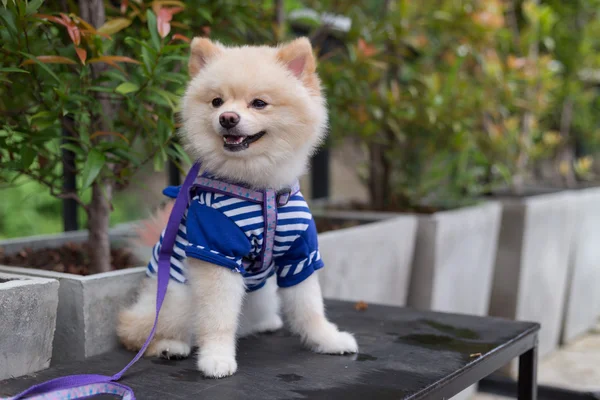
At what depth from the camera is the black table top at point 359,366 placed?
43.2 inches

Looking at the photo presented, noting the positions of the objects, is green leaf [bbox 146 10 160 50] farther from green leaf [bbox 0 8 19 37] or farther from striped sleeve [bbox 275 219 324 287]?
striped sleeve [bbox 275 219 324 287]

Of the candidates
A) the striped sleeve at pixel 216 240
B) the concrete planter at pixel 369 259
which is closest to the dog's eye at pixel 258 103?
the striped sleeve at pixel 216 240

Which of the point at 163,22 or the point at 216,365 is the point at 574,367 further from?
the point at 163,22

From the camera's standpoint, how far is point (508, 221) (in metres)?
2.83

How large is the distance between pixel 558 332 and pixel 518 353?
1990mm

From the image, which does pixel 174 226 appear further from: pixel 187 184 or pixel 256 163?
pixel 256 163

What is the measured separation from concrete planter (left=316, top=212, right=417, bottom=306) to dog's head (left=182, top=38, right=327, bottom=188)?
0.68m

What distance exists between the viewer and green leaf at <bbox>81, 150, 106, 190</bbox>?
133 centimetres

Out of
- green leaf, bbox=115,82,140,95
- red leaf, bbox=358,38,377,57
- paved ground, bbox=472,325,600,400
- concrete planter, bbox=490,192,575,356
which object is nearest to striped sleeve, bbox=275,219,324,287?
green leaf, bbox=115,82,140,95

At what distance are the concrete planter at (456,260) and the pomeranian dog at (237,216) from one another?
3.80 ft

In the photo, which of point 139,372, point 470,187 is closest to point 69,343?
point 139,372

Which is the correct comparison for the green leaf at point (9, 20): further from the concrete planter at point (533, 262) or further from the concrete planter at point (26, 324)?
the concrete planter at point (533, 262)

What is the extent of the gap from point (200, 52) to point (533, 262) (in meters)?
2.09

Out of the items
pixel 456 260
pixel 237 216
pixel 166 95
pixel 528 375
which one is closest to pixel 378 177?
pixel 456 260
